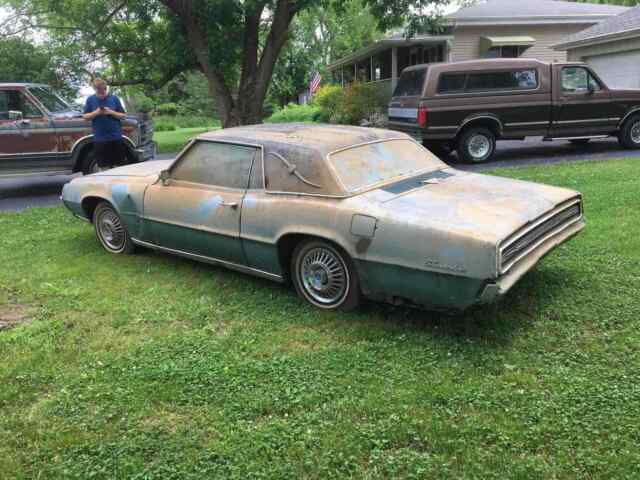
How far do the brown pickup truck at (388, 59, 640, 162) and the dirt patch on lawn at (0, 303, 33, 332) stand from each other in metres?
8.10

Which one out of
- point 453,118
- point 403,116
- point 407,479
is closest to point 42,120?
point 403,116

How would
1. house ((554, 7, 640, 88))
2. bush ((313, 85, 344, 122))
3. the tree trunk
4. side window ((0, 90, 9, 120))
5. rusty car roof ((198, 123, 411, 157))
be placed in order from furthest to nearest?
1. bush ((313, 85, 344, 122))
2. house ((554, 7, 640, 88))
3. the tree trunk
4. side window ((0, 90, 9, 120))
5. rusty car roof ((198, 123, 411, 157))

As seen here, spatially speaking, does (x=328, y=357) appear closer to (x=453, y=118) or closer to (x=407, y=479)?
(x=407, y=479)

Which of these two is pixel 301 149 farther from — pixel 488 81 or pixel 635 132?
pixel 635 132

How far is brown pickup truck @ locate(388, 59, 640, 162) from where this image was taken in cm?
1095

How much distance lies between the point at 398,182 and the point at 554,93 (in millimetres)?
8163

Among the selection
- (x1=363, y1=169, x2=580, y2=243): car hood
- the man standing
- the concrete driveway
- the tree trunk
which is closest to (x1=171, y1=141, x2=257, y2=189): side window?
(x1=363, y1=169, x2=580, y2=243): car hood

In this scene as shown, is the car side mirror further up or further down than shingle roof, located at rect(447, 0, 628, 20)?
further down

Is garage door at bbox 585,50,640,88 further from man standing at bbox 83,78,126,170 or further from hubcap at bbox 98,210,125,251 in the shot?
hubcap at bbox 98,210,125,251

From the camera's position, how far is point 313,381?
3424mm

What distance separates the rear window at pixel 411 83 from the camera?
1118 cm

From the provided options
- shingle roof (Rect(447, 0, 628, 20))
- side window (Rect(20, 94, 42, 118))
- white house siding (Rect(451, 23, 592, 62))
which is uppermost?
shingle roof (Rect(447, 0, 628, 20))

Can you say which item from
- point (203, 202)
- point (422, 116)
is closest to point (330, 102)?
point (422, 116)

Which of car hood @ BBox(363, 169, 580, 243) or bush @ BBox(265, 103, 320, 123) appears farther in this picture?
bush @ BBox(265, 103, 320, 123)
